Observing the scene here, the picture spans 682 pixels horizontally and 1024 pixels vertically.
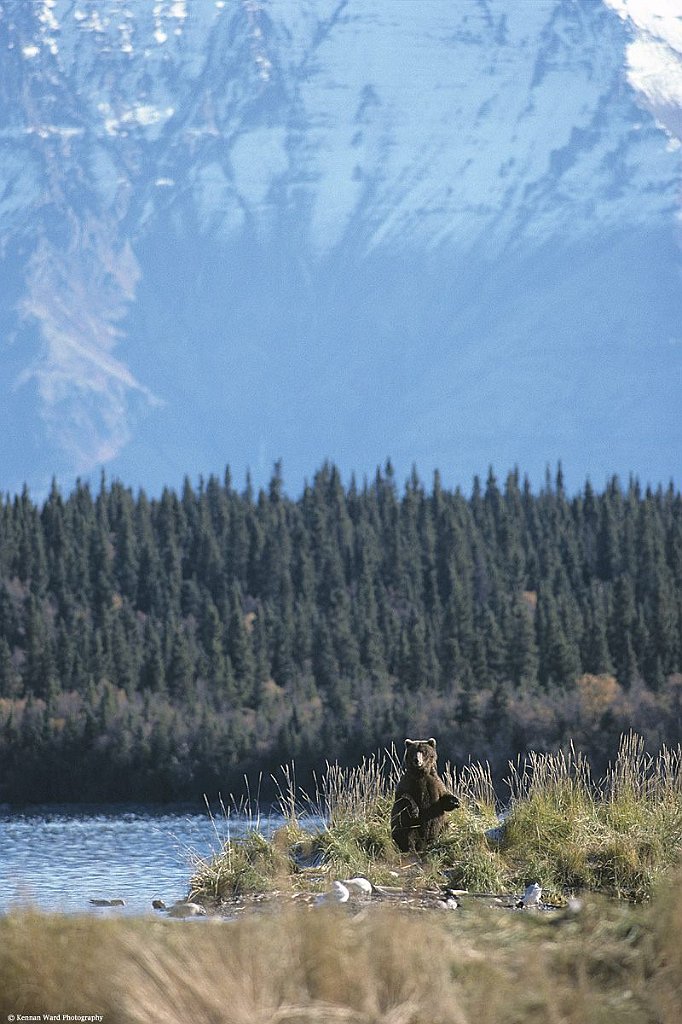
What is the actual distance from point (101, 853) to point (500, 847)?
148 feet

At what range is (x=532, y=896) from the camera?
1574cm

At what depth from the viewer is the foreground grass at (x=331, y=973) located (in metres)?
9.74

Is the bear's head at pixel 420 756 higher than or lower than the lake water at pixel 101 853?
higher

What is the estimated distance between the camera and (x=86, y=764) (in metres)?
117

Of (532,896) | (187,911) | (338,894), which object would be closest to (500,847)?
(532,896)

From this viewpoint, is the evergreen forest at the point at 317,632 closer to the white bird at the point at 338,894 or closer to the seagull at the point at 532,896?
the seagull at the point at 532,896

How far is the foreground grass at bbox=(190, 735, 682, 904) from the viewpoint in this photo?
16953 millimetres

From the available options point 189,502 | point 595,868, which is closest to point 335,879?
point 595,868

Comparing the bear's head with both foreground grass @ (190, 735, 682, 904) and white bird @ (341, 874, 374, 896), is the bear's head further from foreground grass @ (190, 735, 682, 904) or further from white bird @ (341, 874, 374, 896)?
white bird @ (341, 874, 374, 896)

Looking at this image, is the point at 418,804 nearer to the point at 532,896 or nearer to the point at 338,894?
the point at 532,896

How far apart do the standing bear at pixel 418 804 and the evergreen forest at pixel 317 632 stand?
264ft

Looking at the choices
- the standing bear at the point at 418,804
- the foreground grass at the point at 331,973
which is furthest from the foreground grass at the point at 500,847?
the foreground grass at the point at 331,973

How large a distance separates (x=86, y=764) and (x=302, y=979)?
359 feet

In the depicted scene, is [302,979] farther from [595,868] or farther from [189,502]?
[189,502]
